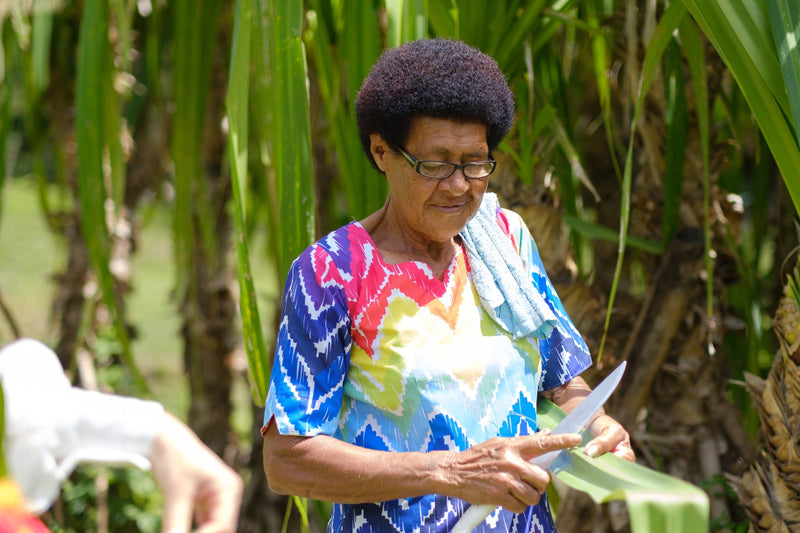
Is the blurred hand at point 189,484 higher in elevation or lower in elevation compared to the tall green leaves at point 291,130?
lower

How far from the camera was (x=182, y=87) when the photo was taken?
2176mm

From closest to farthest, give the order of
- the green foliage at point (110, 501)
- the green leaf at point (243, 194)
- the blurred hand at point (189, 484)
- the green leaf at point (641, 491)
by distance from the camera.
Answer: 1. the green leaf at point (641, 491)
2. the blurred hand at point (189, 484)
3. the green leaf at point (243, 194)
4. the green foliage at point (110, 501)

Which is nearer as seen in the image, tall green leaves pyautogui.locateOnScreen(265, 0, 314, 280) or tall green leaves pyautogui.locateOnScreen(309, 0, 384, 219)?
tall green leaves pyautogui.locateOnScreen(265, 0, 314, 280)

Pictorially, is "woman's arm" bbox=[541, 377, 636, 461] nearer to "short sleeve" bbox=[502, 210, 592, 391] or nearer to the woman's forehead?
"short sleeve" bbox=[502, 210, 592, 391]

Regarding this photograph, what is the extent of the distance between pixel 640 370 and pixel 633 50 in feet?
2.24

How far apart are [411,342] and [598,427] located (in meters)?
0.26

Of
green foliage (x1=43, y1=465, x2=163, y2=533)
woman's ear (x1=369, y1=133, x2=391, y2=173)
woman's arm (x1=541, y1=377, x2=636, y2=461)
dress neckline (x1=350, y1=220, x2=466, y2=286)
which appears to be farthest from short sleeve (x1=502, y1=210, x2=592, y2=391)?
green foliage (x1=43, y1=465, x2=163, y2=533)

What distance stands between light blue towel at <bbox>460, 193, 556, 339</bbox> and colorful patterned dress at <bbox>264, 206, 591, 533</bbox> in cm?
3

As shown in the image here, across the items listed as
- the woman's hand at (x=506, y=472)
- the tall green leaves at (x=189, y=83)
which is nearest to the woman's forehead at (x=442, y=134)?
the woman's hand at (x=506, y=472)

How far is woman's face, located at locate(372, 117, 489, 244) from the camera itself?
1.18 metres

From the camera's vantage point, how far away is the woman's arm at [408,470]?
1.05 meters

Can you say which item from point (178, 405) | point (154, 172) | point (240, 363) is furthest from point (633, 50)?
point (178, 405)

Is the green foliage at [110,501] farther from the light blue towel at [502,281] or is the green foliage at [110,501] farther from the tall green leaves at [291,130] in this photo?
the light blue towel at [502,281]

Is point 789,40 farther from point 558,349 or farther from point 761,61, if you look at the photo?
A: point 558,349
